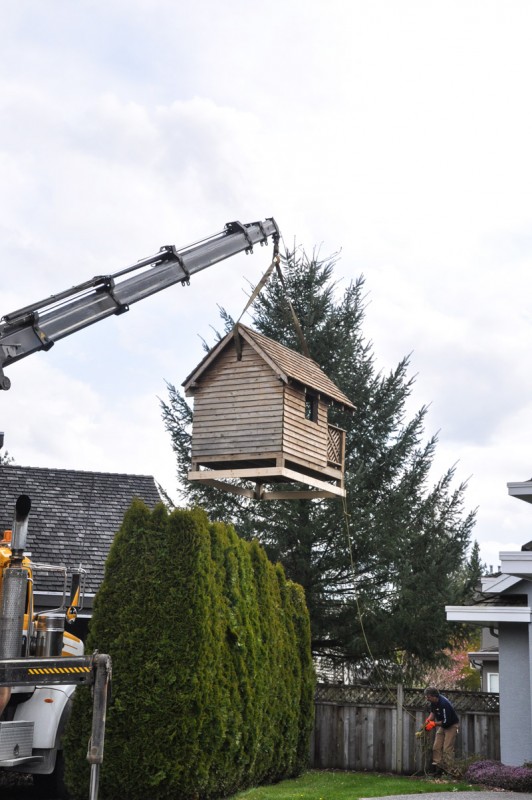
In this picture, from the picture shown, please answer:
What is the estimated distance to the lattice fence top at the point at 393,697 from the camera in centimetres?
1741

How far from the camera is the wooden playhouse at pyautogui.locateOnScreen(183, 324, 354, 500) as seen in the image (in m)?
13.4

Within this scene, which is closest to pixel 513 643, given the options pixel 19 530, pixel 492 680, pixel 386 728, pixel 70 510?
pixel 386 728

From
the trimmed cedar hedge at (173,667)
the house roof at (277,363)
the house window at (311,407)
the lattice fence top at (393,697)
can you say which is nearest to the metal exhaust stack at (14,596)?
the trimmed cedar hedge at (173,667)

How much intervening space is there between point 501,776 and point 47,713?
6.64 m

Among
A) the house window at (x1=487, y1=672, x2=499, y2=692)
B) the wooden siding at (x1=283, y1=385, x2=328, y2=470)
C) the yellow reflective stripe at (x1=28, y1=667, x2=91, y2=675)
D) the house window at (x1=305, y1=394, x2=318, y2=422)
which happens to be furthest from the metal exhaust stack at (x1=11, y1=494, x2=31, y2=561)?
the house window at (x1=487, y1=672, x2=499, y2=692)

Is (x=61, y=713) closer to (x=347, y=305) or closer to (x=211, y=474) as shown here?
(x=211, y=474)

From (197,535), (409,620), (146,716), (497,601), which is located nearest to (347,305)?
(409,620)

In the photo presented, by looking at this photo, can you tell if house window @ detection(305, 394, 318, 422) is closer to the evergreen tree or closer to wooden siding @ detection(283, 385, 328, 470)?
wooden siding @ detection(283, 385, 328, 470)

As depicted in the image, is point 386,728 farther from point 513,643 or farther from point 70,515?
point 70,515

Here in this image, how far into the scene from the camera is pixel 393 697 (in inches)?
706

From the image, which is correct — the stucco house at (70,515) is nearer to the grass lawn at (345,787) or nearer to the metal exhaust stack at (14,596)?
the grass lawn at (345,787)

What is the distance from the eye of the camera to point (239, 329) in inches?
546

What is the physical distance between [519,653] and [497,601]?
96cm

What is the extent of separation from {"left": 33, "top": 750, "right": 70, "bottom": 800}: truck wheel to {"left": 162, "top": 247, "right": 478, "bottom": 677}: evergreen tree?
26.8 feet
